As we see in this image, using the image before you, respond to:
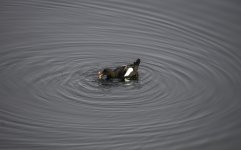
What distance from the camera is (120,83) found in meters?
20.8

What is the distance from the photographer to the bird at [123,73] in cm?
2051

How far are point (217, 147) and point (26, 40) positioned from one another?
9311 mm

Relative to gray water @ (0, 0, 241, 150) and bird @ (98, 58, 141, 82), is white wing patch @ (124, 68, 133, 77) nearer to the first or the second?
bird @ (98, 58, 141, 82)

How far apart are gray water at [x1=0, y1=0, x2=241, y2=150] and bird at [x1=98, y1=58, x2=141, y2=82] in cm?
28

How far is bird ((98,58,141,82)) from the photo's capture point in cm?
2051

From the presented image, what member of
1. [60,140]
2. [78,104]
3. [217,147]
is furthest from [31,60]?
[217,147]

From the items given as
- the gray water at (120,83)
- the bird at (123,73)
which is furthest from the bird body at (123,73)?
the gray water at (120,83)

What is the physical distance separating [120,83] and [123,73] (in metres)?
0.37

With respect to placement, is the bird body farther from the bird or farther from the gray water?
the gray water

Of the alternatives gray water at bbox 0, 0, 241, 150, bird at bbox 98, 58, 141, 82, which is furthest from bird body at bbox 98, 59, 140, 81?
gray water at bbox 0, 0, 241, 150

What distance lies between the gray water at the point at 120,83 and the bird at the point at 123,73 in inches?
11.0

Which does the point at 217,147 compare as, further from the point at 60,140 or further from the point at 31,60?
the point at 31,60

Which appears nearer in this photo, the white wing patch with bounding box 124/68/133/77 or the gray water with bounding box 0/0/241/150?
the gray water with bounding box 0/0/241/150

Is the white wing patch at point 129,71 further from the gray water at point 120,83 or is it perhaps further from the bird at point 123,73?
the gray water at point 120,83
